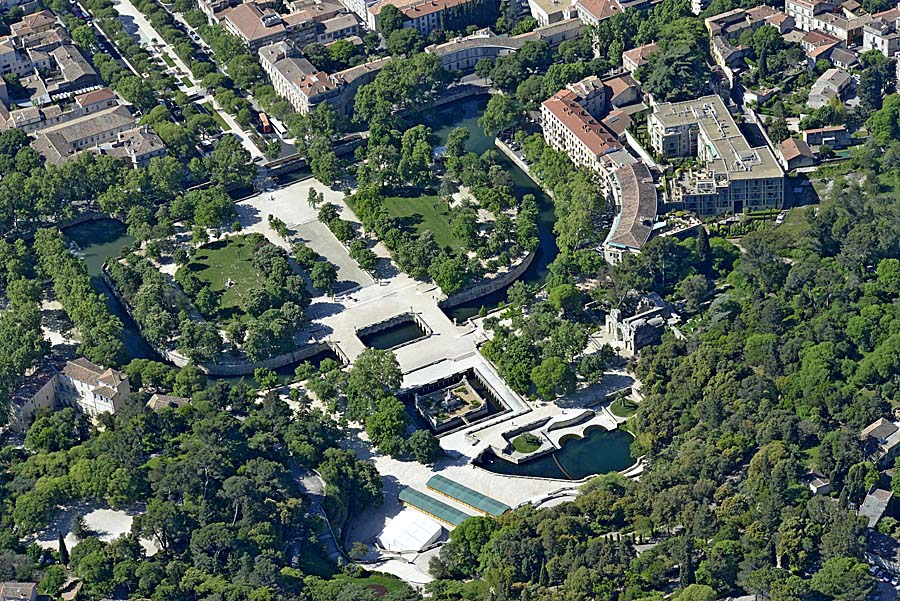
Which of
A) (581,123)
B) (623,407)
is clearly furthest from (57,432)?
(581,123)

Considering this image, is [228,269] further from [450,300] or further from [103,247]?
[450,300]

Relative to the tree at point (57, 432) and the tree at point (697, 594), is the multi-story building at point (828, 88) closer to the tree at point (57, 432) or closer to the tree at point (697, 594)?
the tree at point (697, 594)

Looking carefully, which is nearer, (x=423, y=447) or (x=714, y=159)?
(x=423, y=447)

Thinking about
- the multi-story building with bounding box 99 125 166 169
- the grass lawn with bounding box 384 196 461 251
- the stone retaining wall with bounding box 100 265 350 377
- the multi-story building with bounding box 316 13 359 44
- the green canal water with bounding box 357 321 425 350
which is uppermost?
the multi-story building with bounding box 316 13 359 44

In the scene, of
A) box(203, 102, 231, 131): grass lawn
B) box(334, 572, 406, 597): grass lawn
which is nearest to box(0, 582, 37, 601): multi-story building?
box(334, 572, 406, 597): grass lawn

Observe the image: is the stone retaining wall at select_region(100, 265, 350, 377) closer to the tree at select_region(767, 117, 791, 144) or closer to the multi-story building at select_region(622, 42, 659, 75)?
the tree at select_region(767, 117, 791, 144)
